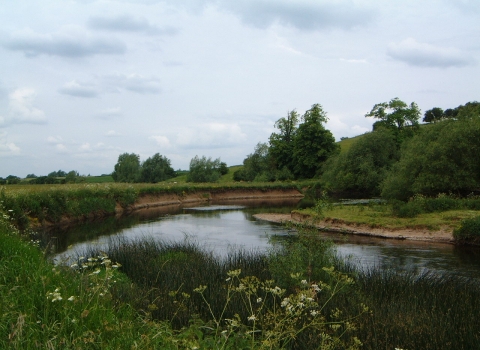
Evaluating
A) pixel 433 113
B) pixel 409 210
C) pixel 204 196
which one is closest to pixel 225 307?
pixel 409 210

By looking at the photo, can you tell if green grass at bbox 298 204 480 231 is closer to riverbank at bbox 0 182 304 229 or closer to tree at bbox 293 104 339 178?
riverbank at bbox 0 182 304 229

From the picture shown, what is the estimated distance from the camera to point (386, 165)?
66188mm

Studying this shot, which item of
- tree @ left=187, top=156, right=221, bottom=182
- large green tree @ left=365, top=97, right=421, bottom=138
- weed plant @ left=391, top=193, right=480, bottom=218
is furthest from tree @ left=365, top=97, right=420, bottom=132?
weed plant @ left=391, top=193, right=480, bottom=218

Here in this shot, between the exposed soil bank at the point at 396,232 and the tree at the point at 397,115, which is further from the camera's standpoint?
the tree at the point at 397,115

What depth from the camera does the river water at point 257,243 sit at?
1744cm

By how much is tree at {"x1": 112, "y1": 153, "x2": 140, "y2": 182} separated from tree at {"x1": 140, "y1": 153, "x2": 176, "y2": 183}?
1477mm

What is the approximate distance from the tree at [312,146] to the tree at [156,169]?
90.8ft

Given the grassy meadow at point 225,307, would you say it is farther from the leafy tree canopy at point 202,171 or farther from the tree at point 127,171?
the tree at point 127,171

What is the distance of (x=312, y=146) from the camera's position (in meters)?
84.9

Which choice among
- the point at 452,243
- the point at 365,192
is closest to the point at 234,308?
the point at 452,243

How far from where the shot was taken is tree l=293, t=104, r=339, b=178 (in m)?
84.2

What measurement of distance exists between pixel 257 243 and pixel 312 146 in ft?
208

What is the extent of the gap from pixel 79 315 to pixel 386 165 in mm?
64124

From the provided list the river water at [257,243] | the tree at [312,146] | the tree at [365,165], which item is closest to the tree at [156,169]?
the tree at [312,146]
